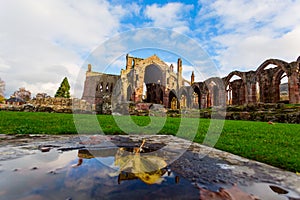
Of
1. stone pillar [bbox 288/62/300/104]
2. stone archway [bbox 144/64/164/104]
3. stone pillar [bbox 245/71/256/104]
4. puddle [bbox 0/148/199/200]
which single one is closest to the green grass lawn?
puddle [bbox 0/148/199/200]

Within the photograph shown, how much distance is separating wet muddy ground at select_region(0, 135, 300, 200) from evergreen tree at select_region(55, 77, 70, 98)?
2051 inches

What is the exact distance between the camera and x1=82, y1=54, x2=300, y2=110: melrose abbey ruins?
21892 mm

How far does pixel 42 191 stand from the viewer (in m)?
1.33

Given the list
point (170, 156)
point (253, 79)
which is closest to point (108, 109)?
point (170, 156)

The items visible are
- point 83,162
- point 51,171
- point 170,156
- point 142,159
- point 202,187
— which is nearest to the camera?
point 202,187

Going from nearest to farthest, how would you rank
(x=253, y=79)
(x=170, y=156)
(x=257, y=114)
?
(x=170, y=156), (x=257, y=114), (x=253, y=79)

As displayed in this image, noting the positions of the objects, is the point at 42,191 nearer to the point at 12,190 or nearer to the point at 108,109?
the point at 12,190

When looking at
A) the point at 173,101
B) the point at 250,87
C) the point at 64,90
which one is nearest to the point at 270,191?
the point at 250,87

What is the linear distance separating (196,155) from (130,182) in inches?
52.6

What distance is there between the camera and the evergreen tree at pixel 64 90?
49.4 m

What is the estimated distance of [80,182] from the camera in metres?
1.50

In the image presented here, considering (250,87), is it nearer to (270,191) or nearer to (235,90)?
(235,90)

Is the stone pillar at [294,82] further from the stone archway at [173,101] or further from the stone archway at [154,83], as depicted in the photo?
the stone archway at [154,83]

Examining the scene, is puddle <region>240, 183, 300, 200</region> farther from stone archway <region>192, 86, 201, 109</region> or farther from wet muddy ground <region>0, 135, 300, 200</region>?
stone archway <region>192, 86, 201, 109</region>
